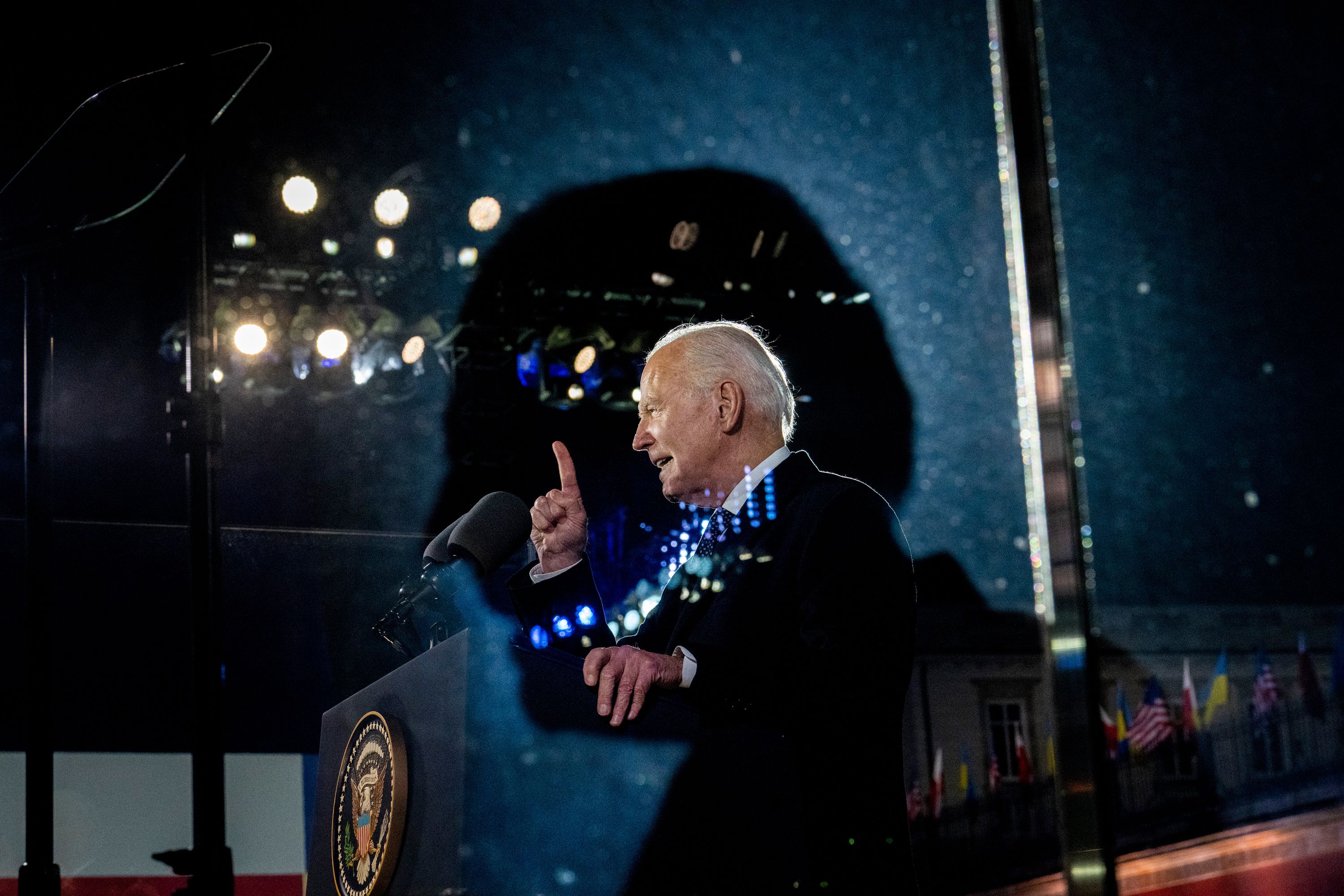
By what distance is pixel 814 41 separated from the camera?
4.99 feet

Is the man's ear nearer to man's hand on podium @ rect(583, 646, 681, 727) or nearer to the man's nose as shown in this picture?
the man's nose

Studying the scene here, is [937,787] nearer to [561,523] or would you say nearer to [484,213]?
[484,213]

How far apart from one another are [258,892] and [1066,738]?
2574mm

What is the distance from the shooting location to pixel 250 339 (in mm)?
3424

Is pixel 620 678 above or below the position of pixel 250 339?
below

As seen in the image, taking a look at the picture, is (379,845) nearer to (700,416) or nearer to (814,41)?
(700,416)

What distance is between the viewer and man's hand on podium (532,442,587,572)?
3.59 ft

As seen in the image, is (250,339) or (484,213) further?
(250,339)

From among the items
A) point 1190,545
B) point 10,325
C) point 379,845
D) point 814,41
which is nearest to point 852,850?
point 379,845

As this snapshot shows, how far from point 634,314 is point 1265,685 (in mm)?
2154

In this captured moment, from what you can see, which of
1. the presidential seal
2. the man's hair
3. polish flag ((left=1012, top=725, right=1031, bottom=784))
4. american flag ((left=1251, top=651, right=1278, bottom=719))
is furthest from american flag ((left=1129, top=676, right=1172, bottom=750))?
the presidential seal

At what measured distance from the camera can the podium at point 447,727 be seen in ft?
2.56

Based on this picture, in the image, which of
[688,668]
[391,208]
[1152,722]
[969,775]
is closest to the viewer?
[688,668]

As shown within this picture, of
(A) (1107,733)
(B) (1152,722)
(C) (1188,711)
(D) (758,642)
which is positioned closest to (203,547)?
(D) (758,642)
